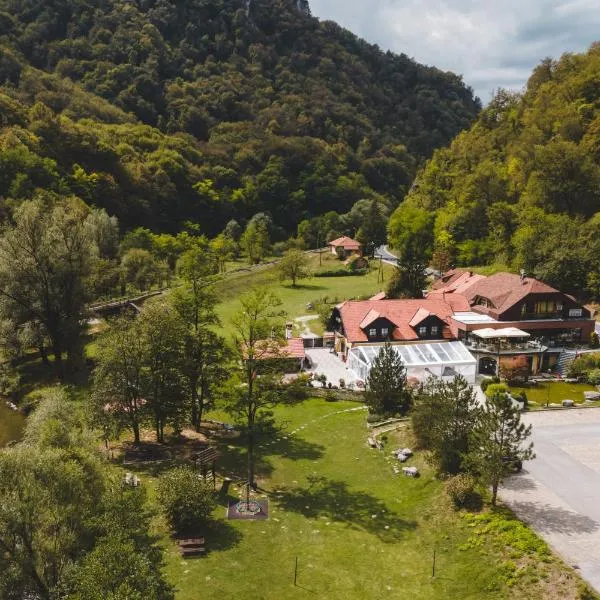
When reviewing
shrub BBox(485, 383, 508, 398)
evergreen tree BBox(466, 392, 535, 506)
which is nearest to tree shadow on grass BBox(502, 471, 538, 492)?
evergreen tree BBox(466, 392, 535, 506)

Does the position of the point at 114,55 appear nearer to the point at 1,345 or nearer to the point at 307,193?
the point at 307,193

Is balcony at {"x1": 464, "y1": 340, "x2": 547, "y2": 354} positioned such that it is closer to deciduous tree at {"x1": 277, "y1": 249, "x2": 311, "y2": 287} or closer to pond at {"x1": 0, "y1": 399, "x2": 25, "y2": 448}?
pond at {"x1": 0, "y1": 399, "x2": 25, "y2": 448}

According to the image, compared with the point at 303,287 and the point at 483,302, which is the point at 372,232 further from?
the point at 483,302

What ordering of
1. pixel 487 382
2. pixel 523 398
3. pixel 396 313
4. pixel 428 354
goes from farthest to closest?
pixel 396 313
pixel 428 354
pixel 487 382
pixel 523 398

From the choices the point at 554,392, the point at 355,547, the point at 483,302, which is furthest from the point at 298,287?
the point at 355,547

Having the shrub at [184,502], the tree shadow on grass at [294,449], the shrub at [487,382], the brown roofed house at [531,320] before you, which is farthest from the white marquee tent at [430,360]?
the shrub at [184,502]

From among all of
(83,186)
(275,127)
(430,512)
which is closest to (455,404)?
(430,512)
